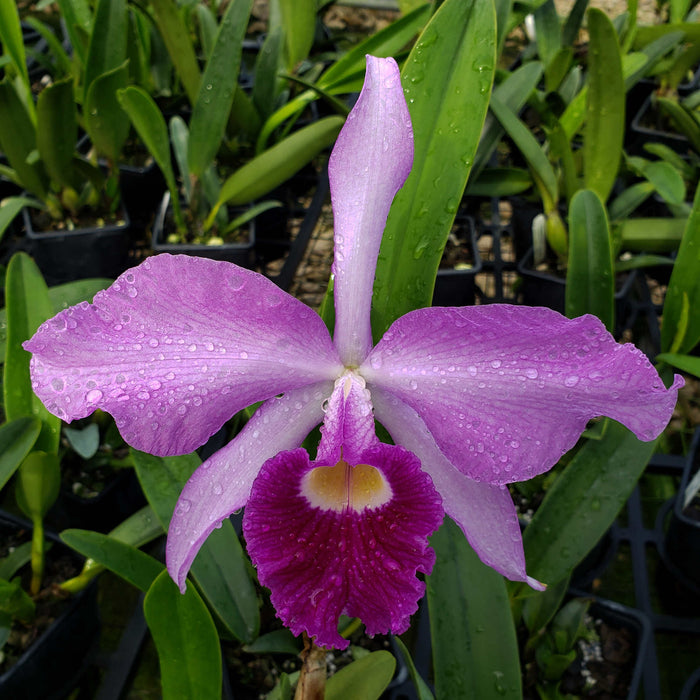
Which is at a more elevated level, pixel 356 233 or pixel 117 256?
pixel 356 233

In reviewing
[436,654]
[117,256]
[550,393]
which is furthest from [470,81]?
[117,256]

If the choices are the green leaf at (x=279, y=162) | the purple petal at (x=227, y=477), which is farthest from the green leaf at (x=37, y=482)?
the green leaf at (x=279, y=162)

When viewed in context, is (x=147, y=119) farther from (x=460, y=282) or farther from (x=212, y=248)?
(x=460, y=282)

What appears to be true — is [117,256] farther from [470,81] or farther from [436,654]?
[436,654]

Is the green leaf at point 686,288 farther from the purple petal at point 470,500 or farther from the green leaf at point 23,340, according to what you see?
the green leaf at point 23,340

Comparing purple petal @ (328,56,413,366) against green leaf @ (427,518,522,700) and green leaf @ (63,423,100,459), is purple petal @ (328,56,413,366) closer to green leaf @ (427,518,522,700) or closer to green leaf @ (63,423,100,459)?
green leaf @ (427,518,522,700)

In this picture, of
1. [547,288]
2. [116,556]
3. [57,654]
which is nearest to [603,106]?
[547,288]
